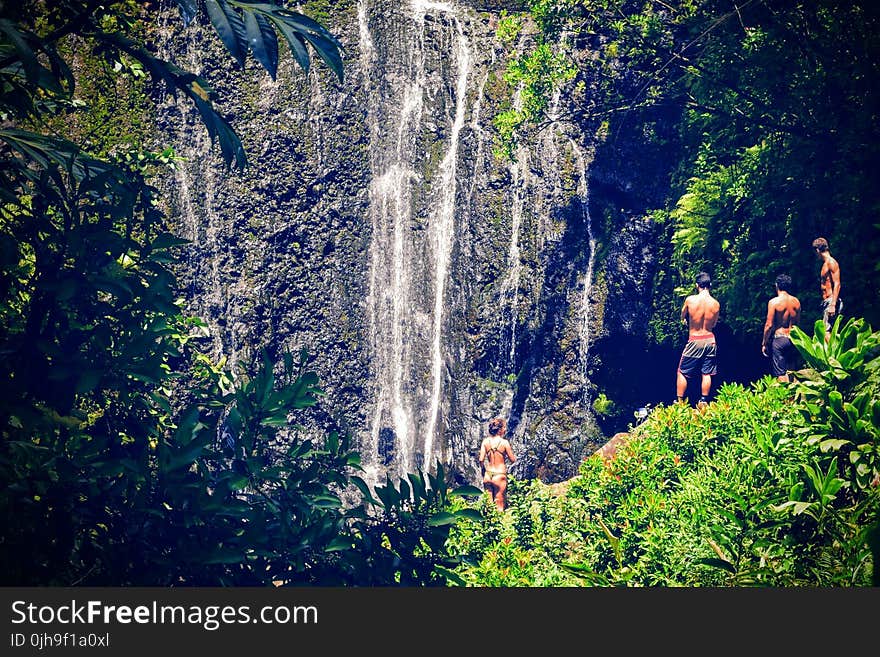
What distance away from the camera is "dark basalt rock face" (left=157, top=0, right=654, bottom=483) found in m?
7.10

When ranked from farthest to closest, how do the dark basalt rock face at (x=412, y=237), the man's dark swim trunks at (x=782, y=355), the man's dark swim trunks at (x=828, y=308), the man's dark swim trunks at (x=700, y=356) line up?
the dark basalt rock face at (x=412, y=237) → the man's dark swim trunks at (x=700, y=356) → the man's dark swim trunks at (x=782, y=355) → the man's dark swim trunks at (x=828, y=308)

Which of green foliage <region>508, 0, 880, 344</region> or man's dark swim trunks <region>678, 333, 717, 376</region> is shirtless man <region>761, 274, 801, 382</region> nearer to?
green foliage <region>508, 0, 880, 344</region>

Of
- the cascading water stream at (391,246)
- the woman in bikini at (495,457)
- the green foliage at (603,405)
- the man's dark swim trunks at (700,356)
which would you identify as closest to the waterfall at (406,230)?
the cascading water stream at (391,246)

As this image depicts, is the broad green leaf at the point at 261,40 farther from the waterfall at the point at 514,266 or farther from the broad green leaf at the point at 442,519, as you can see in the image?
the waterfall at the point at 514,266

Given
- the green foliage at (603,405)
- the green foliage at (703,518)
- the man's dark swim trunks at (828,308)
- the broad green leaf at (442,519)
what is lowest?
the green foliage at (703,518)

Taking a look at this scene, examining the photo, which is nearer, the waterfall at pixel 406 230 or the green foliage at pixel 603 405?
the green foliage at pixel 603 405

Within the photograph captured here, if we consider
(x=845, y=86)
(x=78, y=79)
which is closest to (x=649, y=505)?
(x=845, y=86)

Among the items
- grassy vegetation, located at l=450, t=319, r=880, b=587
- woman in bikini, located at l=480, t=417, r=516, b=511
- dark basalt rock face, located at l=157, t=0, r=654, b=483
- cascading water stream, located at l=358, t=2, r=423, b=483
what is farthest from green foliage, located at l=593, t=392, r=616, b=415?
grassy vegetation, located at l=450, t=319, r=880, b=587

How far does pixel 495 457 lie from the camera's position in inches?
255

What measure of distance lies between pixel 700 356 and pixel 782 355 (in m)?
Answer: 0.64

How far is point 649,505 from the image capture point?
15.6 feet

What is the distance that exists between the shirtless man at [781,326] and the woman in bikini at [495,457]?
2028 mm

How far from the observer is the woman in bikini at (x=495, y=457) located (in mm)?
6211

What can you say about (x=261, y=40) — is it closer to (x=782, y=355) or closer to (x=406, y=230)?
(x=782, y=355)
